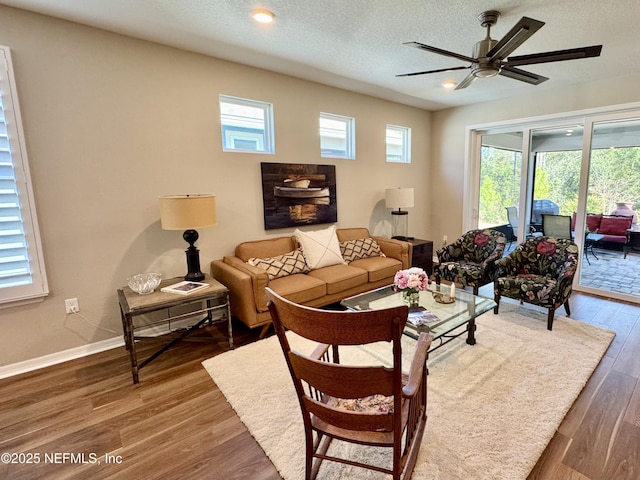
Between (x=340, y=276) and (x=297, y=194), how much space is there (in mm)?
1169

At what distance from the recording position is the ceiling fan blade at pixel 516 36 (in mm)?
1738

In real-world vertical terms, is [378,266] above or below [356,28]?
below

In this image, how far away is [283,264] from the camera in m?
3.34

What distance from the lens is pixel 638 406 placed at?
2012 mm

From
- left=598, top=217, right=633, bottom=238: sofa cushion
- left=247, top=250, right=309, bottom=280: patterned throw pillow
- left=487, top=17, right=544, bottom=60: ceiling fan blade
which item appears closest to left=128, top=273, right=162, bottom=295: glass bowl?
left=247, top=250, right=309, bottom=280: patterned throw pillow

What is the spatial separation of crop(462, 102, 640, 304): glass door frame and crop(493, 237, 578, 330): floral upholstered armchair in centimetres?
110

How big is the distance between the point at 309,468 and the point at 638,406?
2.13m

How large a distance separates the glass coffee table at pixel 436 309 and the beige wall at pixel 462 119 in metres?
2.80

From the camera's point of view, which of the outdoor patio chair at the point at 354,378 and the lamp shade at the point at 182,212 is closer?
the outdoor patio chair at the point at 354,378

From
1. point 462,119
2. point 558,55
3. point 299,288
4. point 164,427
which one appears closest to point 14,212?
point 164,427

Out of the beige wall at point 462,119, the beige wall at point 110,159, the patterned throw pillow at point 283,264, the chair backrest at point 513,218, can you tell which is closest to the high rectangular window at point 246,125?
the beige wall at point 110,159

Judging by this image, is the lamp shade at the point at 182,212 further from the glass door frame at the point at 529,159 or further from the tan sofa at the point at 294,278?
the glass door frame at the point at 529,159

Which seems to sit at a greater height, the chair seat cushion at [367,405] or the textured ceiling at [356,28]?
the textured ceiling at [356,28]

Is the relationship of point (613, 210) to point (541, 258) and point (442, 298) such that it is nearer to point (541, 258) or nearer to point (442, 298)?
point (541, 258)
